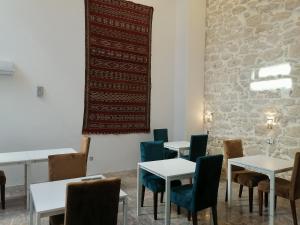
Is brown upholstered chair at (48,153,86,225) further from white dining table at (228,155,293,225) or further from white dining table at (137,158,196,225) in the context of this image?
white dining table at (228,155,293,225)

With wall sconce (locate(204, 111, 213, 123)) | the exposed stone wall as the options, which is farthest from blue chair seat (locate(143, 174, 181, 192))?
wall sconce (locate(204, 111, 213, 123))

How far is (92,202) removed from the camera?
1.80 m

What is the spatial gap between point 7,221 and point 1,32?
285 cm

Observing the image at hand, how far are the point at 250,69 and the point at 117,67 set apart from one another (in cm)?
255

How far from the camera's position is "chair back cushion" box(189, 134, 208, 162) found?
13.7 ft

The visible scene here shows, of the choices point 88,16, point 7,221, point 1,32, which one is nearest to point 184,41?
point 88,16

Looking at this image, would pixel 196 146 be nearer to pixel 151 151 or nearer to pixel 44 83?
pixel 151 151

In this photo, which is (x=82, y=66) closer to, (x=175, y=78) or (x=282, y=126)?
(x=175, y=78)

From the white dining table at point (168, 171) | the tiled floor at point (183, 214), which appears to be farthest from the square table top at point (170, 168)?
the tiled floor at point (183, 214)

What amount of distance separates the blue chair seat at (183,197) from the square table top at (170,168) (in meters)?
0.21

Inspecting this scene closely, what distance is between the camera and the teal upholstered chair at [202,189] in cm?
255

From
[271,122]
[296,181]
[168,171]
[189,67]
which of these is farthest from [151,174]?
[189,67]

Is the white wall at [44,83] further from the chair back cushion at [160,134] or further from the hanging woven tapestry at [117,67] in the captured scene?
the chair back cushion at [160,134]

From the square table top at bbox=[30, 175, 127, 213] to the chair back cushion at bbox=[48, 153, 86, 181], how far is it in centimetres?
16
